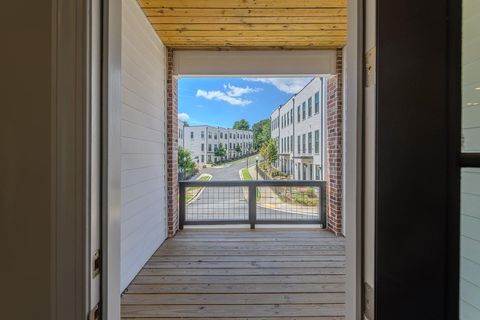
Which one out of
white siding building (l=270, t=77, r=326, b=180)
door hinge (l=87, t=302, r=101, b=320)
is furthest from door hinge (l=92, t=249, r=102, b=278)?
white siding building (l=270, t=77, r=326, b=180)

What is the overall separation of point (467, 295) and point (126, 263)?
2760mm

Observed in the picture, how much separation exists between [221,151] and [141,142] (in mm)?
2358

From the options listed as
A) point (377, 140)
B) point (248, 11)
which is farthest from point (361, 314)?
point (248, 11)

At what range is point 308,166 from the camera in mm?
5605

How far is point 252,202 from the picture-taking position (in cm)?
505

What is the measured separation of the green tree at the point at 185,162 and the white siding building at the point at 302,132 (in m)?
1.58

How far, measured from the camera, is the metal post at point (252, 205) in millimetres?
5027

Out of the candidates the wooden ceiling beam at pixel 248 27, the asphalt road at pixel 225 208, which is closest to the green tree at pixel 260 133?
the asphalt road at pixel 225 208

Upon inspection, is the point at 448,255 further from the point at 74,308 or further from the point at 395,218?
the point at 74,308

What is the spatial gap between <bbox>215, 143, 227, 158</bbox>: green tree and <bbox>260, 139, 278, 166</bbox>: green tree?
0.70 m

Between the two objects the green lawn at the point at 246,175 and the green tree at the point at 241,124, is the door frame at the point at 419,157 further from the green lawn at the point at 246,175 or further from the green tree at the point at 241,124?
the green tree at the point at 241,124

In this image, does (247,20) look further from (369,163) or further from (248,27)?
(369,163)

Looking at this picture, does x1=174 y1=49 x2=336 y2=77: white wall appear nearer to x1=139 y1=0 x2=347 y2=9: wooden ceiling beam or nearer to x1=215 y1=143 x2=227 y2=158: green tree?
x1=139 y1=0 x2=347 y2=9: wooden ceiling beam

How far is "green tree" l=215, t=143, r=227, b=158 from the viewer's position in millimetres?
5516
